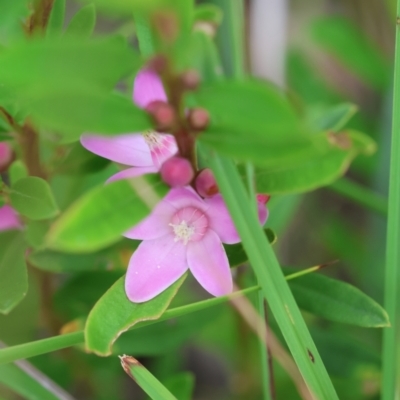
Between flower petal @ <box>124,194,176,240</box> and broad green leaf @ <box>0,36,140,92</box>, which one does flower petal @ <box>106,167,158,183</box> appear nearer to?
flower petal @ <box>124,194,176,240</box>

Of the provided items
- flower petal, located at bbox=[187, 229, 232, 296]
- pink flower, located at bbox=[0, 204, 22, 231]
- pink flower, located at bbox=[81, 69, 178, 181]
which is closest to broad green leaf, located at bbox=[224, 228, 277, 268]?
flower petal, located at bbox=[187, 229, 232, 296]

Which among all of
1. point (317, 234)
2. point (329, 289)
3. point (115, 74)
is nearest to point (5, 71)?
point (115, 74)

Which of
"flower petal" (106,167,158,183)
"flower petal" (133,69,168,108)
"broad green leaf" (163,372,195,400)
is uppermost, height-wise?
A: "flower petal" (133,69,168,108)

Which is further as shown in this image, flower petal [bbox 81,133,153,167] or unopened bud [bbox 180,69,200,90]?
flower petal [bbox 81,133,153,167]

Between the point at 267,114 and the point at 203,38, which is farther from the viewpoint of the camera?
the point at 203,38

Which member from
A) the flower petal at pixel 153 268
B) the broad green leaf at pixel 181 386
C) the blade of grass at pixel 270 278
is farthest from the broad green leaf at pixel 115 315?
the broad green leaf at pixel 181 386

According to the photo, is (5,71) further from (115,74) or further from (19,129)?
(19,129)
